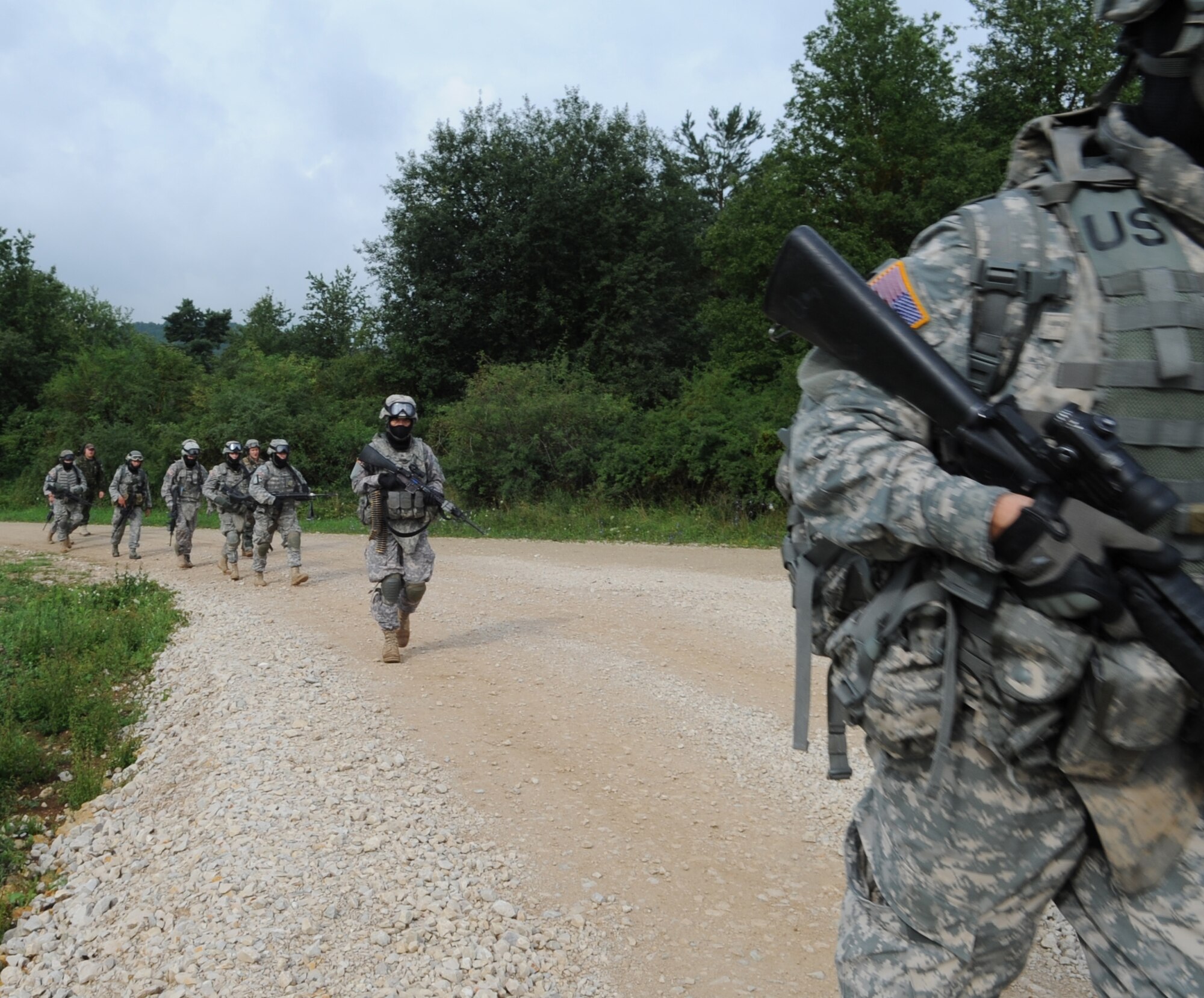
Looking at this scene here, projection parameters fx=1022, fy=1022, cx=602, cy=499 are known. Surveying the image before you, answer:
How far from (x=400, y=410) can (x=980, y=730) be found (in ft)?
23.3

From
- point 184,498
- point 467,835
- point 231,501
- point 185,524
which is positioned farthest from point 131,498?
point 467,835

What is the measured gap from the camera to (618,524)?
19.0m

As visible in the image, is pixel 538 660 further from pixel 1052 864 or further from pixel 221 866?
pixel 1052 864

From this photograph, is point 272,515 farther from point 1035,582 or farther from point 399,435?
point 1035,582

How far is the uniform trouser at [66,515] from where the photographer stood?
61.5 feet

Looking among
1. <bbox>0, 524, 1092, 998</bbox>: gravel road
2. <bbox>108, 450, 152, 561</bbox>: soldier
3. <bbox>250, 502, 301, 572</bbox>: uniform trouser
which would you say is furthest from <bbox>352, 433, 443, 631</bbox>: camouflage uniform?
<bbox>108, 450, 152, 561</bbox>: soldier

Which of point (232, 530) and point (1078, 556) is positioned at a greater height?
point (1078, 556)

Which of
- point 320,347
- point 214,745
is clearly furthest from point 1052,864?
point 320,347

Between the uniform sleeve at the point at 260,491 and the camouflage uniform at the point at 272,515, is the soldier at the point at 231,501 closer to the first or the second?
the camouflage uniform at the point at 272,515

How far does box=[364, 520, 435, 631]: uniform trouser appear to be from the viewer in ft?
27.1

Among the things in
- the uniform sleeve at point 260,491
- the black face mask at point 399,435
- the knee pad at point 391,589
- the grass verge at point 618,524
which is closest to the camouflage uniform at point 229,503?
the uniform sleeve at point 260,491

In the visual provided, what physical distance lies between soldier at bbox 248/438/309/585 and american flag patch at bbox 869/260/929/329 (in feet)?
39.3

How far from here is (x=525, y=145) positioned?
3331 centimetres

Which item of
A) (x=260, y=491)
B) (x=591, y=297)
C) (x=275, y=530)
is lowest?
(x=275, y=530)
